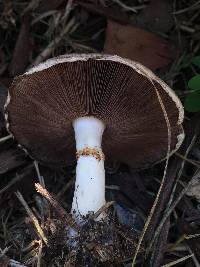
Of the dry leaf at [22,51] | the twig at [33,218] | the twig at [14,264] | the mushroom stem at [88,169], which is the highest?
the dry leaf at [22,51]

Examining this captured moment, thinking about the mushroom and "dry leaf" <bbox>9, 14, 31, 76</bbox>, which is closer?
the mushroom

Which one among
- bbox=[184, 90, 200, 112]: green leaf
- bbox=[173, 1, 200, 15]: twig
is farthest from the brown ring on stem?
bbox=[173, 1, 200, 15]: twig

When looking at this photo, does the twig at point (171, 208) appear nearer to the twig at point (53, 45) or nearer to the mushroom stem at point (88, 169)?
the mushroom stem at point (88, 169)

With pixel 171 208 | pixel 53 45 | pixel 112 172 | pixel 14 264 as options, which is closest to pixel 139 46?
pixel 53 45

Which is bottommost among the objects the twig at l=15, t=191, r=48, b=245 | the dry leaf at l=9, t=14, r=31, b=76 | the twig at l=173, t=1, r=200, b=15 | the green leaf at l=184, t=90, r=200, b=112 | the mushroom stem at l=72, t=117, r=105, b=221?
the twig at l=15, t=191, r=48, b=245

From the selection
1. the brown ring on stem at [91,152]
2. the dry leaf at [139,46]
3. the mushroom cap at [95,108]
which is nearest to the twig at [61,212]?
the brown ring on stem at [91,152]

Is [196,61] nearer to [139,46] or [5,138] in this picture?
[139,46]

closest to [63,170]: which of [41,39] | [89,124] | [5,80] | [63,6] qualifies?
[89,124]

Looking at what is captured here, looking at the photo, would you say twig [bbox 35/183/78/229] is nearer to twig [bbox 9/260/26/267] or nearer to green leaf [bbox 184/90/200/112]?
twig [bbox 9/260/26/267]

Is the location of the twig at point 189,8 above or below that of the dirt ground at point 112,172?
above

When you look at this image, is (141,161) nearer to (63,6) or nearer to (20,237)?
(20,237)
